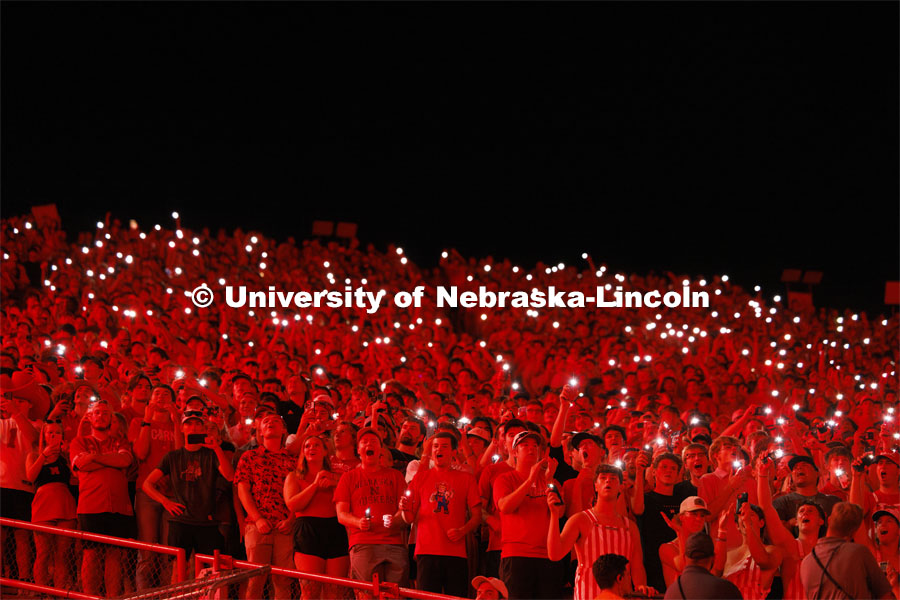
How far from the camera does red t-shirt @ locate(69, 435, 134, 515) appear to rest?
7090mm

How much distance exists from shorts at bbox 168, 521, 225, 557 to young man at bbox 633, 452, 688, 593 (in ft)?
→ 8.85

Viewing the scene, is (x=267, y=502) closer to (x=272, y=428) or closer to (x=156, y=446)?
(x=272, y=428)

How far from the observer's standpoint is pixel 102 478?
23.3 feet

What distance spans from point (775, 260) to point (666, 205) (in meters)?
3.48

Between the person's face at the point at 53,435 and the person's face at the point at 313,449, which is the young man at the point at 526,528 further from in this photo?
the person's face at the point at 53,435

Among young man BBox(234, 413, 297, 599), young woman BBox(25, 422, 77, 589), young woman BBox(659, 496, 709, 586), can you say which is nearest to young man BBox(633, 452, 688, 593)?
young woman BBox(659, 496, 709, 586)

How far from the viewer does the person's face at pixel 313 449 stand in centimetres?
Answer: 678

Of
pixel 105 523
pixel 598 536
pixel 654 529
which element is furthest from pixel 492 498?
pixel 105 523

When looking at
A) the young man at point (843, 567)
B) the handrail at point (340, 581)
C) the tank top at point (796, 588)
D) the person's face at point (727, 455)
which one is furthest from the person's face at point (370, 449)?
the young man at point (843, 567)

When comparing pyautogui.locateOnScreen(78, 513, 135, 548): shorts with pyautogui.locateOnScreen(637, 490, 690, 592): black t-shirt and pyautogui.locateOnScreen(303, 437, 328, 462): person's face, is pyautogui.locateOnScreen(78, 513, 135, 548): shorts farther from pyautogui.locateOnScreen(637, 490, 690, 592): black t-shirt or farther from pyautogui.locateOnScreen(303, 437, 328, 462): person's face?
pyautogui.locateOnScreen(637, 490, 690, 592): black t-shirt

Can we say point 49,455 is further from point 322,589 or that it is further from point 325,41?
point 325,41

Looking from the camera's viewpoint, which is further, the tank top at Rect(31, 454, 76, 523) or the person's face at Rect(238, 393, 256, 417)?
the person's face at Rect(238, 393, 256, 417)

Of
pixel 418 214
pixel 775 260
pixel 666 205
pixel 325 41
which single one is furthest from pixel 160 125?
pixel 775 260

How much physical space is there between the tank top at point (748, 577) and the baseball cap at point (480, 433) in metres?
2.02
